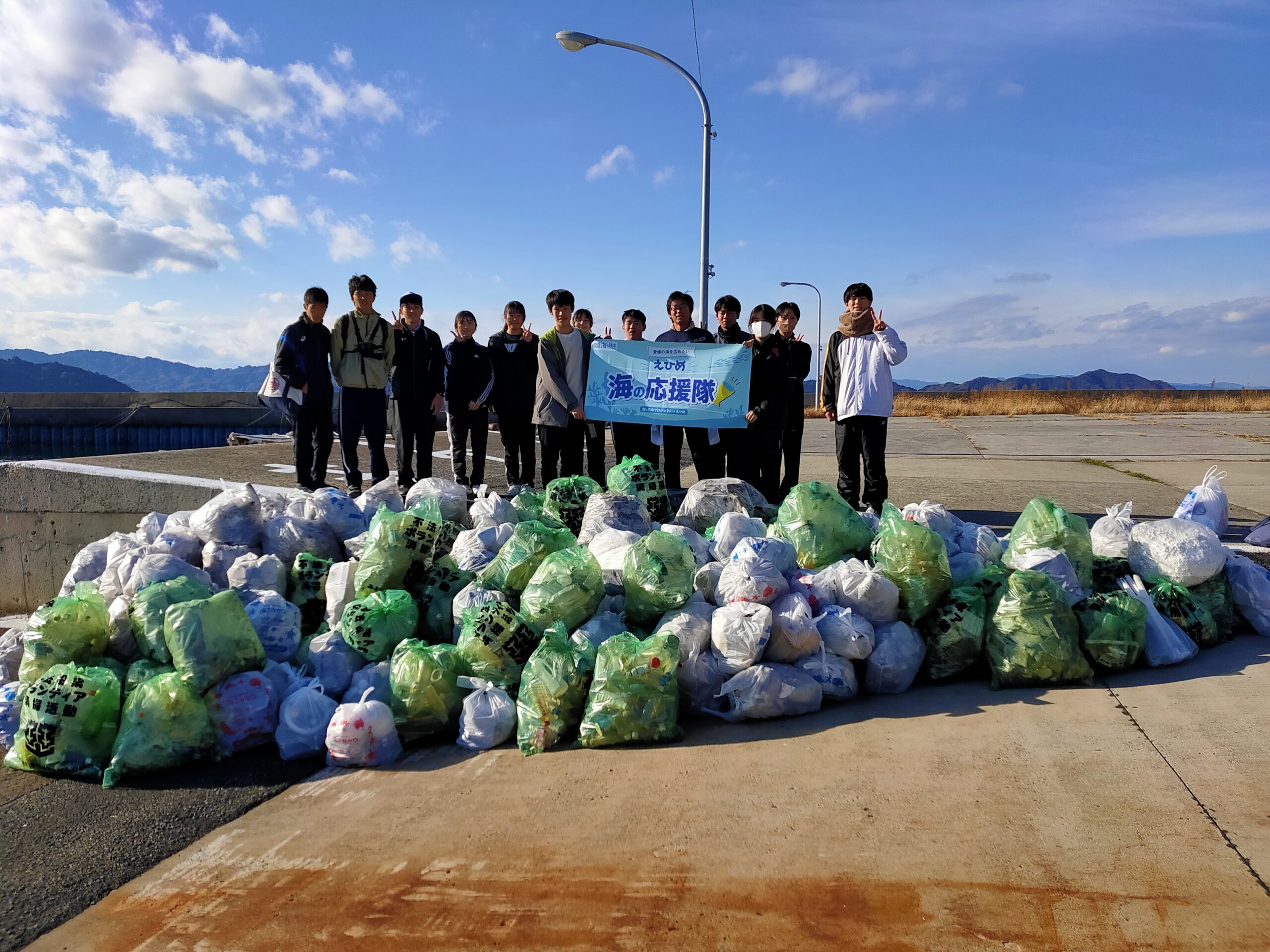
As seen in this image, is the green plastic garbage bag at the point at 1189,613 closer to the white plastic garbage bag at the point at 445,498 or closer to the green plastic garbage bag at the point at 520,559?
the green plastic garbage bag at the point at 520,559

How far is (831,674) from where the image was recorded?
3.94 meters

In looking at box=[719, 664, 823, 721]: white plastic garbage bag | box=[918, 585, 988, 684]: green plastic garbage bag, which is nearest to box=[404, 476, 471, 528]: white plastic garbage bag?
box=[719, 664, 823, 721]: white plastic garbage bag

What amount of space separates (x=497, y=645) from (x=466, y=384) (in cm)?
355

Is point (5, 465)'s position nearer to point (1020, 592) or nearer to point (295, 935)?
point (295, 935)

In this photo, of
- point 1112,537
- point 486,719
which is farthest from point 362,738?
point 1112,537

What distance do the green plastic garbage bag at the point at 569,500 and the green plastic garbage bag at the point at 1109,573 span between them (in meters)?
2.97

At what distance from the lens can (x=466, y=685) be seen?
3.98m

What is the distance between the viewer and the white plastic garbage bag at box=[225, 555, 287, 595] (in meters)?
4.81

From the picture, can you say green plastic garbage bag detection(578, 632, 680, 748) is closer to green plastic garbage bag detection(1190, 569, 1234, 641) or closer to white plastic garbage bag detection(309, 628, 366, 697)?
white plastic garbage bag detection(309, 628, 366, 697)

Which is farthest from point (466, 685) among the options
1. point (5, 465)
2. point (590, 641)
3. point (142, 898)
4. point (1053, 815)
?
point (5, 465)

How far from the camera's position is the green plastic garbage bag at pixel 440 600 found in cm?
457

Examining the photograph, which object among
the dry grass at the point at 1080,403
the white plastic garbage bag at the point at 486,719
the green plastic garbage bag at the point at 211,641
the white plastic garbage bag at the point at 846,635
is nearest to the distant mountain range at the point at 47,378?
the dry grass at the point at 1080,403

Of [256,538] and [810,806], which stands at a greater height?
[256,538]

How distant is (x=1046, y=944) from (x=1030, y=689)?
183 cm
